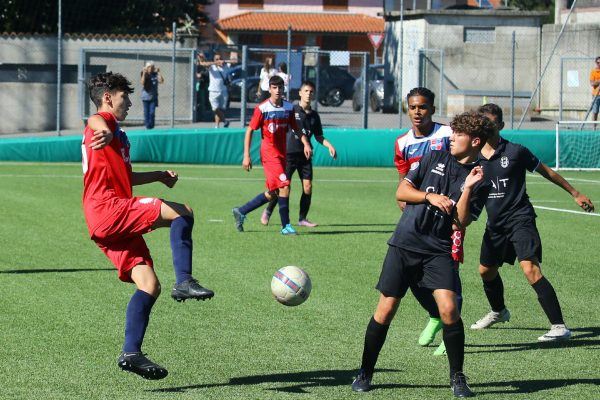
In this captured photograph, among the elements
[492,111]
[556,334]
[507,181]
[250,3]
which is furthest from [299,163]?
[250,3]

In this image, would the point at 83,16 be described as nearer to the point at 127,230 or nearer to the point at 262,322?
the point at 262,322

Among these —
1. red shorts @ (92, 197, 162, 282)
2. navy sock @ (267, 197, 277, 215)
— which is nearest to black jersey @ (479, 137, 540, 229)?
red shorts @ (92, 197, 162, 282)

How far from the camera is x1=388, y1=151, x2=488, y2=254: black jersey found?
7.03 metres

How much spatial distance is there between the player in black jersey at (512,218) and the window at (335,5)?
7035cm

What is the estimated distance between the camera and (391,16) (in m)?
42.8

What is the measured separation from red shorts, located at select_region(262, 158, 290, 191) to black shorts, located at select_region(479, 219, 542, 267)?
20.7ft

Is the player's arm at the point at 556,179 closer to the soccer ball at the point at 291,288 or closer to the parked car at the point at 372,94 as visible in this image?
the soccer ball at the point at 291,288

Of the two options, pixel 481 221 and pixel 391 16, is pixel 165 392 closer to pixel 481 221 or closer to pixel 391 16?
pixel 481 221

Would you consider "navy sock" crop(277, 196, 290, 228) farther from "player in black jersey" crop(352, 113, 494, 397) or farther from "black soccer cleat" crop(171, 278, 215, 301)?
"black soccer cleat" crop(171, 278, 215, 301)

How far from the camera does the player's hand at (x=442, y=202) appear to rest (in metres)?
6.71

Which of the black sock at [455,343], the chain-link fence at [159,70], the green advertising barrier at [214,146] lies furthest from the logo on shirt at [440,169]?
the chain-link fence at [159,70]

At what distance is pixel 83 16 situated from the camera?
39375mm

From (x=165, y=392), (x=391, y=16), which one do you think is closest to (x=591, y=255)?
(x=165, y=392)

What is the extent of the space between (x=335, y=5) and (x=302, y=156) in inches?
2530
